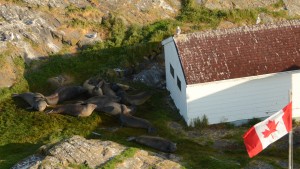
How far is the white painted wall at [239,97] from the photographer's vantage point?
2994 cm

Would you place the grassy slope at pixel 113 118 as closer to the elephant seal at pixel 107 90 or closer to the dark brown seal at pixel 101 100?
the dark brown seal at pixel 101 100

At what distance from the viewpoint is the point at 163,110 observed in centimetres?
3234

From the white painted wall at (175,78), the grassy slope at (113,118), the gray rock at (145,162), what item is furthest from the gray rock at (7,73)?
the gray rock at (145,162)

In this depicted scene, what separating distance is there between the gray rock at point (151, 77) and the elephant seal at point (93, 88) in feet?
10.1

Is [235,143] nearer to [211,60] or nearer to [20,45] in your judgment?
[211,60]

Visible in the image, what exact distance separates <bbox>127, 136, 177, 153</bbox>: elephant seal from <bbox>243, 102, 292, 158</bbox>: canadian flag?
22.3ft

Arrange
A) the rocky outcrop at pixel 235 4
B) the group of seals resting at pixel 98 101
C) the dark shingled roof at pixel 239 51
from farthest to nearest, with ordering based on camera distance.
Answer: the rocky outcrop at pixel 235 4
the group of seals resting at pixel 98 101
the dark shingled roof at pixel 239 51

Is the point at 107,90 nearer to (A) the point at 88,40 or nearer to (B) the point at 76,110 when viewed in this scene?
(B) the point at 76,110

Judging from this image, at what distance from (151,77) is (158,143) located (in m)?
9.90

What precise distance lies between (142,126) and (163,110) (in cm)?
291

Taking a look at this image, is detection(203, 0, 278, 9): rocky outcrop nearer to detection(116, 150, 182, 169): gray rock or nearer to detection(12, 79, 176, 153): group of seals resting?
detection(12, 79, 176, 153): group of seals resting

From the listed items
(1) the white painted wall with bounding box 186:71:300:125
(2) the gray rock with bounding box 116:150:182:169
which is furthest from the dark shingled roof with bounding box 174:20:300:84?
(2) the gray rock with bounding box 116:150:182:169

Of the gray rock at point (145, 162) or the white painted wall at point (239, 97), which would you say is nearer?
the gray rock at point (145, 162)

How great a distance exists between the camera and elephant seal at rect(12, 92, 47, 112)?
1221 inches
